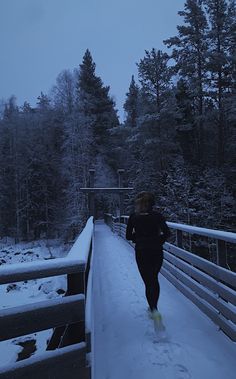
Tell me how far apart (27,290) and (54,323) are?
70.2 ft

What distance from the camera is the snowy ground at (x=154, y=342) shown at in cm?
363

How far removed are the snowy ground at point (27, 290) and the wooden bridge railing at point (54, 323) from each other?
0.67ft

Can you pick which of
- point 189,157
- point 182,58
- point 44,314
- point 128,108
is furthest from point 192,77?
point 44,314

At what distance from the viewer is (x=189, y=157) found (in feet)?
111

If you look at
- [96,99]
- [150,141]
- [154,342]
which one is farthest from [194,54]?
[154,342]

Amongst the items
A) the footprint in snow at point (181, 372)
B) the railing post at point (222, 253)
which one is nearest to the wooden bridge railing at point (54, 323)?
the footprint in snow at point (181, 372)

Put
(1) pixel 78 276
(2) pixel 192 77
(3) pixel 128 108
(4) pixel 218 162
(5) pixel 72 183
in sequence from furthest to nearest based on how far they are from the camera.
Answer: (3) pixel 128 108 < (5) pixel 72 183 < (2) pixel 192 77 < (4) pixel 218 162 < (1) pixel 78 276

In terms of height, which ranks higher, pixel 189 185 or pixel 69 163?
pixel 69 163

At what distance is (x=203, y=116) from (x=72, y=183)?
44.0 ft

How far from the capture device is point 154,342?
4246mm

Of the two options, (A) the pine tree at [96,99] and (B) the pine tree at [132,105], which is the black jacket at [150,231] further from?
(B) the pine tree at [132,105]

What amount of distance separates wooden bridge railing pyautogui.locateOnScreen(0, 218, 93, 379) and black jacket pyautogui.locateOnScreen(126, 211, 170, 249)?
191 cm

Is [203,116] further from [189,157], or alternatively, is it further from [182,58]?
[182,58]

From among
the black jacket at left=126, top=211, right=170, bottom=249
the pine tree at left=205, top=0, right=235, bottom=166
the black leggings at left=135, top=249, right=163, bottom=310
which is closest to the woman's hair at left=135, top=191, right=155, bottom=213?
the black jacket at left=126, top=211, right=170, bottom=249
